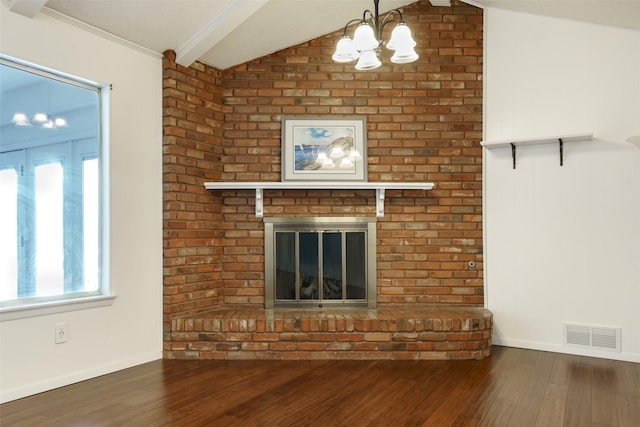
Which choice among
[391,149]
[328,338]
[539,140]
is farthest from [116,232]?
[539,140]

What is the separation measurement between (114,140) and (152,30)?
79 centimetres

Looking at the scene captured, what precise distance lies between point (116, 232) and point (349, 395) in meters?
1.86

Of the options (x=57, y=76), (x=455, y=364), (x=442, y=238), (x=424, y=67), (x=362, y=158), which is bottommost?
(x=455, y=364)

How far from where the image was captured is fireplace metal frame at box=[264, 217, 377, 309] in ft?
13.6

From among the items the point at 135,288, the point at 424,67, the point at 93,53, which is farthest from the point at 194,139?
the point at 424,67

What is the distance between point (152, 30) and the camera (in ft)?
11.4

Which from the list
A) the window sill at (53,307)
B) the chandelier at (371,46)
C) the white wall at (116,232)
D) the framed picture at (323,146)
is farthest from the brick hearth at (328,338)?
the chandelier at (371,46)

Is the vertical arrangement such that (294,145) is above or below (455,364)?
above

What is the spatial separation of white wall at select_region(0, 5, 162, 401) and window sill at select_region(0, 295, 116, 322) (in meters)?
0.04

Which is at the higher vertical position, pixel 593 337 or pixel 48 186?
pixel 48 186

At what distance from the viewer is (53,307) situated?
10.0ft

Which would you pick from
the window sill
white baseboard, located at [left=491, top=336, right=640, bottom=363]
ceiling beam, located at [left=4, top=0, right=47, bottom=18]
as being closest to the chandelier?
ceiling beam, located at [left=4, top=0, right=47, bottom=18]

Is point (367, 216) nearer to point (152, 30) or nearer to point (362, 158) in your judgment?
point (362, 158)

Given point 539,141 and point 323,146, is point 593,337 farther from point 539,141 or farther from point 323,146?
point 323,146
